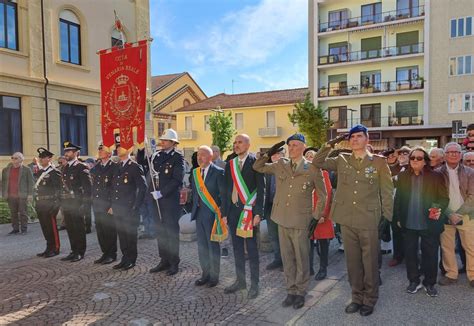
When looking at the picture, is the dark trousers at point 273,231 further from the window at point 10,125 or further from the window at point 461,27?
the window at point 461,27

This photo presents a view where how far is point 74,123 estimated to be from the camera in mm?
18812

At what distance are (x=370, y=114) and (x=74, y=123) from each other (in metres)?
25.0

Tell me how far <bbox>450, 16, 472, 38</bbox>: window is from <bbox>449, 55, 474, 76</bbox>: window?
1800 millimetres

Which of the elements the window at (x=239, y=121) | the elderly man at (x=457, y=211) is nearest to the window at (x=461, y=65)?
the window at (x=239, y=121)

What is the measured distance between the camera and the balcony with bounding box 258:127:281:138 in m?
40.9

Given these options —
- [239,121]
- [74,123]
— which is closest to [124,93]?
[74,123]

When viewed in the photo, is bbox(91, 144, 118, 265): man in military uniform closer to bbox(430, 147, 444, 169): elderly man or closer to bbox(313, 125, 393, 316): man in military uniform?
bbox(313, 125, 393, 316): man in military uniform

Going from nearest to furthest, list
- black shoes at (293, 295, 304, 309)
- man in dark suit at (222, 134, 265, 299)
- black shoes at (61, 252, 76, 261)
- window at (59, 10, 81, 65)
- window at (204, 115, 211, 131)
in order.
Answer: black shoes at (293, 295, 304, 309)
man in dark suit at (222, 134, 265, 299)
black shoes at (61, 252, 76, 261)
window at (59, 10, 81, 65)
window at (204, 115, 211, 131)

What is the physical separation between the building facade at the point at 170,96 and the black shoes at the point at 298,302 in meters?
39.9

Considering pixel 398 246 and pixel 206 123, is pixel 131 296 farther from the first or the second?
pixel 206 123

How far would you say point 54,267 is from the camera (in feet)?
21.4

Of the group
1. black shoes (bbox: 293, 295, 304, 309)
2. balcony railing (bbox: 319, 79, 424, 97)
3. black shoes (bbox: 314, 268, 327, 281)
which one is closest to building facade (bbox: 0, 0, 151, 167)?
black shoes (bbox: 314, 268, 327, 281)

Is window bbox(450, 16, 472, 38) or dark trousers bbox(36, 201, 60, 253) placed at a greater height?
window bbox(450, 16, 472, 38)

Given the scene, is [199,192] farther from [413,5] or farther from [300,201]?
[413,5]
